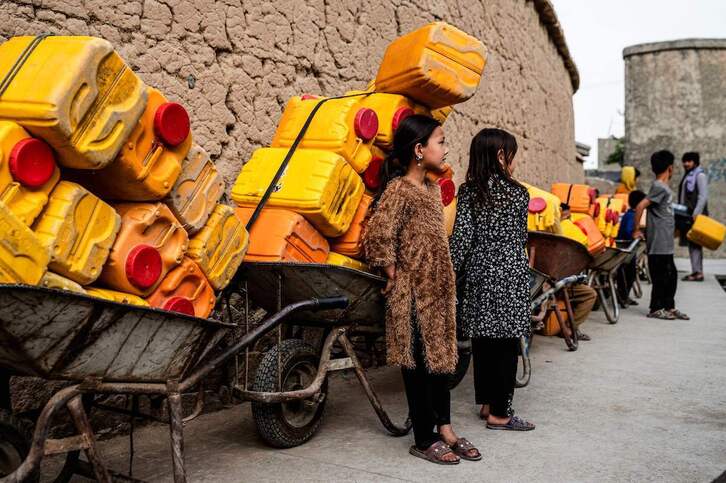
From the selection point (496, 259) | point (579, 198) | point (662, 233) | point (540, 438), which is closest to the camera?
point (540, 438)

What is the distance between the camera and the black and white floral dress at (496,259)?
3598 mm

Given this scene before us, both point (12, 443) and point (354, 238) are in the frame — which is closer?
point (12, 443)

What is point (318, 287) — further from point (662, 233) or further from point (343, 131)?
point (662, 233)

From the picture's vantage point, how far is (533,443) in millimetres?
3422

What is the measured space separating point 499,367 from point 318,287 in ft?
3.65

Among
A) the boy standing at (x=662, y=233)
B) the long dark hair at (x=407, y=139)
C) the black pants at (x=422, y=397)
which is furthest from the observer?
the boy standing at (x=662, y=233)

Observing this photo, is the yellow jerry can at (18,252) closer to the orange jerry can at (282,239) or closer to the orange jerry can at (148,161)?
the orange jerry can at (148,161)

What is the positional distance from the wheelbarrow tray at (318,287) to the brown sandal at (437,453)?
0.66 metres

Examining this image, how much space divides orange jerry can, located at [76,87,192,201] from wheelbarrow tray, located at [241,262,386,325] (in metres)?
0.67

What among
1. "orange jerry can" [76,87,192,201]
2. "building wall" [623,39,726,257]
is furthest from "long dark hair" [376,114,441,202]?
"building wall" [623,39,726,257]

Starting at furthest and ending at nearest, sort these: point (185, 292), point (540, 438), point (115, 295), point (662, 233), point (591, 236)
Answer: point (662, 233)
point (591, 236)
point (540, 438)
point (185, 292)
point (115, 295)

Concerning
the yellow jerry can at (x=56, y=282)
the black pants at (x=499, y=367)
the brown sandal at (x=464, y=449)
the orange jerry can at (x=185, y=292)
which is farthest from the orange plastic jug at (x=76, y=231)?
the black pants at (x=499, y=367)

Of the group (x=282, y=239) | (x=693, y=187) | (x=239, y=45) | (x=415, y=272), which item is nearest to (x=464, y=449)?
(x=415, y=272)

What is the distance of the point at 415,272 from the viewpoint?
3.22 meters
